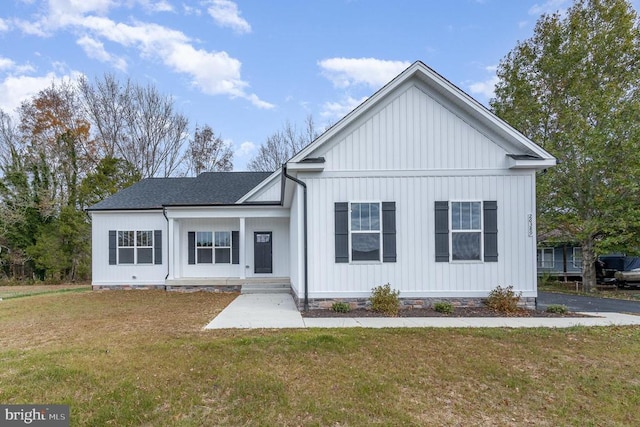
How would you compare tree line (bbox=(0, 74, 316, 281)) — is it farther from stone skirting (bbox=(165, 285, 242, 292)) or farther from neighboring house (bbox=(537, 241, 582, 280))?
neighboring house (bbox=(537, 241, 582, 280))

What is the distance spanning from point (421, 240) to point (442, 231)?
59 cm

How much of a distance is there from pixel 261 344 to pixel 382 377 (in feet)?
7.03

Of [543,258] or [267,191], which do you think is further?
[543,258]

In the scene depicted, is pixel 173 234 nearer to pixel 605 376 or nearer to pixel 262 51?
pixel 262 51

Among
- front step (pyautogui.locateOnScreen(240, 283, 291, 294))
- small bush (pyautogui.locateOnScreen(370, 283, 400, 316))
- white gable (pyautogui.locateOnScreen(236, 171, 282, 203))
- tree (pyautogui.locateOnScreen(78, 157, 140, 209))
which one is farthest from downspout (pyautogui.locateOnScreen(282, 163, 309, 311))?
tree (pyautogui.locateOnScreen(78, 157, 140, 209))

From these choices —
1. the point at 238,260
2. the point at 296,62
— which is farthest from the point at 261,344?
the point at 296,62

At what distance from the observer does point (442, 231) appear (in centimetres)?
877

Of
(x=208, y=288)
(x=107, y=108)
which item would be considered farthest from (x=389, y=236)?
(x=107, y=108)

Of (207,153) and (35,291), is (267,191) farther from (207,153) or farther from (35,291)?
(207,153)

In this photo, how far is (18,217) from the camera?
1991 centimetres

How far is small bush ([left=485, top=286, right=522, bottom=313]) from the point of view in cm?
834

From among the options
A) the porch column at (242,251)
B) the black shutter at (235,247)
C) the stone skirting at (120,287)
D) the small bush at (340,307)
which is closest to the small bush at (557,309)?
the small bush at (340,307)

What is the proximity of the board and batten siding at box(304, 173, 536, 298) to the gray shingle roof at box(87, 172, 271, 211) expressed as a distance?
6.10m

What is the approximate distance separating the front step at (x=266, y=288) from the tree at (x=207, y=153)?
1773 centimetres
